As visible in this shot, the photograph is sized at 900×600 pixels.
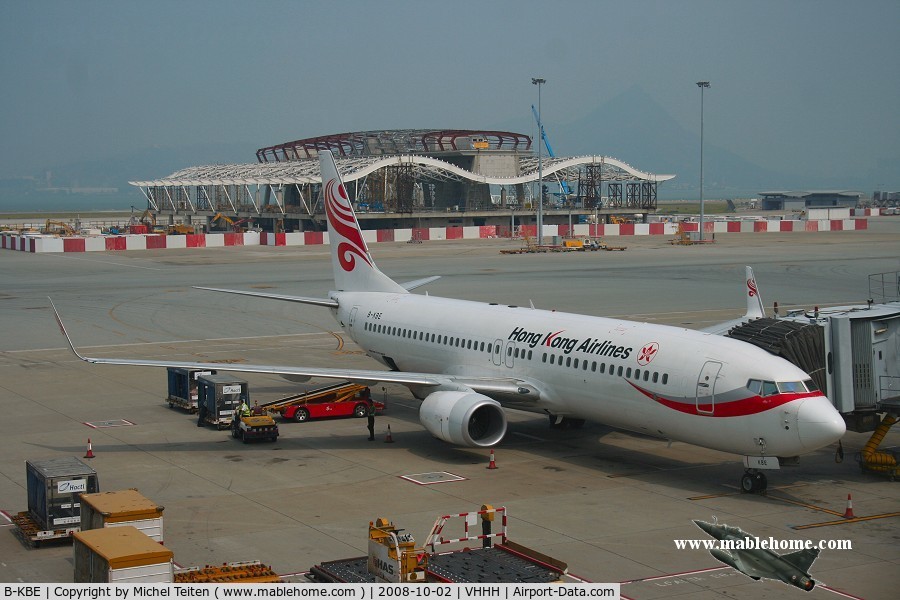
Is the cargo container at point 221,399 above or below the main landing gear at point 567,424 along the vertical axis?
above

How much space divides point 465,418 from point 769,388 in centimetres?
893

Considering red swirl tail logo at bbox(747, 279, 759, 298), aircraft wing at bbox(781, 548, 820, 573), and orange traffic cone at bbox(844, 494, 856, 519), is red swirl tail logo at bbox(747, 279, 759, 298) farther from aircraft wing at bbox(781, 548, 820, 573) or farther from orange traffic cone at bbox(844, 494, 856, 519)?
aircraft wing at bbox(781, 548, 820, 573)

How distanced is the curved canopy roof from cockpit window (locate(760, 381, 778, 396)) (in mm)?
122089

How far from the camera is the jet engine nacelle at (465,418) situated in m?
31.6

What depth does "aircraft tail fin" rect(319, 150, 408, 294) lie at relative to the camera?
145 feet

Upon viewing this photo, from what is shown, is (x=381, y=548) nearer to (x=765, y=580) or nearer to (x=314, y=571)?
(x=314, y=571)

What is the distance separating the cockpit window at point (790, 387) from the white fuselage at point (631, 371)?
15 cm

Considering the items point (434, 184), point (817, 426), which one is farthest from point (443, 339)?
point (434, 184)

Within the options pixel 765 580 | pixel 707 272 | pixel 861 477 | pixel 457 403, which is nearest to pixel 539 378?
pixel 457 403

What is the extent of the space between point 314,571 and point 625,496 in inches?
404

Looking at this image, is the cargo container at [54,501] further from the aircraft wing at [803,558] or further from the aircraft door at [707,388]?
the aircraft wing at [803,558]

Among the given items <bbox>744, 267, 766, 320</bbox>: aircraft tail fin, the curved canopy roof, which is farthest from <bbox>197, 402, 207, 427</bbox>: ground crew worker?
the curved canopy roof

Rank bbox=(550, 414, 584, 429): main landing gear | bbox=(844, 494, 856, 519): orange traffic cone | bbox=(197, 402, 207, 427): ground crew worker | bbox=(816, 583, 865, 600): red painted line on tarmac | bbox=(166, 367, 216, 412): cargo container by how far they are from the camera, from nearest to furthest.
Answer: bbox=(816, 583, 865, 600): red painted line on tarmac → bbox=(844, 494, 856, 519): orange traffic cone → bbox=(550, 414, 584, 429): main landing gear → bbox=(197, 402, 207, 427): ground crew worker → bbox=(166, 367, 216, 412): cargo container

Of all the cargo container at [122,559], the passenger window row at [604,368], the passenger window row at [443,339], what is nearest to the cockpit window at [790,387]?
the passenger window row at [604,368]
